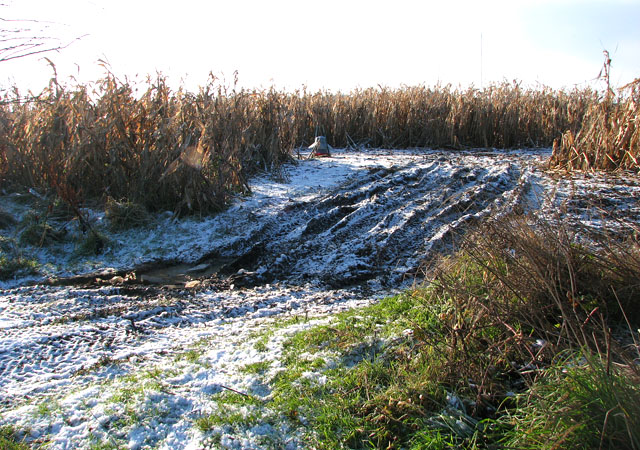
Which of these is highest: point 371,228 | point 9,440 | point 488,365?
point 371,228

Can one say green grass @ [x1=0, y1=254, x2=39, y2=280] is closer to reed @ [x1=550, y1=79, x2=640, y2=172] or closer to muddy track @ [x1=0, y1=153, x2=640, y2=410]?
muddy track @ [x1=0, y1=153, x2=640, y2=410]

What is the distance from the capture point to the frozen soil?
2127mm

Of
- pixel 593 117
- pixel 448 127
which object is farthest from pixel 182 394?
pixel 448 127

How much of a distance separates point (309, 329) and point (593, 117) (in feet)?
21.3

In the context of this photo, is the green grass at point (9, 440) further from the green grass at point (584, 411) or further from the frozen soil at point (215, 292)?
the green grass at point (584, 411)

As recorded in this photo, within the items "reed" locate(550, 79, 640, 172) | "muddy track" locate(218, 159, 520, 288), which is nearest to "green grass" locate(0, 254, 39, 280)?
"muddy track" locate(218, 159, 520, 288)

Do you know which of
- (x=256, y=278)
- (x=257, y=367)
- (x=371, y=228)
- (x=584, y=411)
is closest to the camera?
(x=584, y=411)

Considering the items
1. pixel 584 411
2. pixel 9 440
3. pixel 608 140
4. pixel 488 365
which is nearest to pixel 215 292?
pixel 9 440

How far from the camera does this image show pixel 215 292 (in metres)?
3.87

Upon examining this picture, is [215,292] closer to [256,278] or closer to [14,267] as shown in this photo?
[256,278]

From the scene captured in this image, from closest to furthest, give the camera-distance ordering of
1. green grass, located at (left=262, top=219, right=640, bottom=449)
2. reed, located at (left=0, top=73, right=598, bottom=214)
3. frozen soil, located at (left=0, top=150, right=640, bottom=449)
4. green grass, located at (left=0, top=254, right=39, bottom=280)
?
green grass, located at (left=262, top=219, right=640, bottom=449) < frozen soil, located at (left=0, top=150, right=640, bottom=449) < green grass, located at (left=0, top=254, right=39, bottom=280) < reed, located at (left=0, top=73, right=598, bottom=214)

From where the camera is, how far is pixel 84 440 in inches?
78.0

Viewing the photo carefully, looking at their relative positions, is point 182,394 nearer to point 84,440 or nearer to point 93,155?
point 84,440

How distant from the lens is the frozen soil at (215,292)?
2127 mm
